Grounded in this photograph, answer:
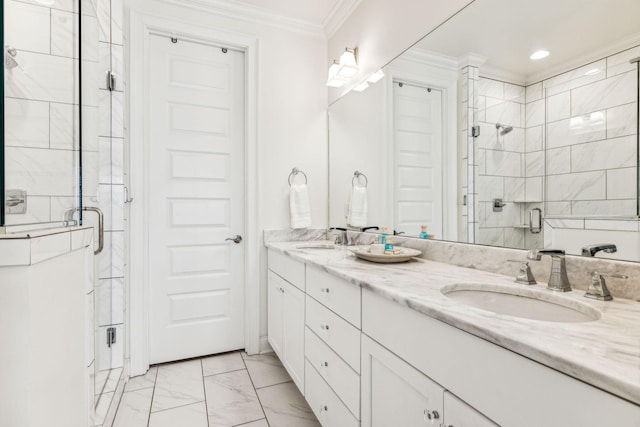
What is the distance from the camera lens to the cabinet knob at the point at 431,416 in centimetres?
79

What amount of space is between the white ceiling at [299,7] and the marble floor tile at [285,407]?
2.67m

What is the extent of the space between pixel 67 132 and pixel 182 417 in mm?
1478

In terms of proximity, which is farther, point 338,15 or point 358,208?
A: point 338,15

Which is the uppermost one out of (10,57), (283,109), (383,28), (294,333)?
(383,28)

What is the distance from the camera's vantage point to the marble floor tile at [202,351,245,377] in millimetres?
2170

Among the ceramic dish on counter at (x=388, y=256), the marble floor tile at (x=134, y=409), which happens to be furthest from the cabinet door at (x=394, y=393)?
the marble floor tile at (x=134, y=409)

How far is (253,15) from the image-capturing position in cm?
244

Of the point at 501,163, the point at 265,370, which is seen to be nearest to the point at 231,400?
the point at 265,370

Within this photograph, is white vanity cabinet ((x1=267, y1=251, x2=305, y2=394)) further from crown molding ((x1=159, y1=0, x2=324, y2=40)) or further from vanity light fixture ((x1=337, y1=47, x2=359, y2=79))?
crown molding ((x1=159, y1=0, x2=324, y2=40))

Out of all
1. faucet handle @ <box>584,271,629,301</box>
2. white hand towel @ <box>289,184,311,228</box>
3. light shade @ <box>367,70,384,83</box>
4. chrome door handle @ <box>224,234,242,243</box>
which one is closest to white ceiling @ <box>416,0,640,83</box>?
light shade @ <box>367,70,384,83</box>

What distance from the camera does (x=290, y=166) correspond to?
2580mm

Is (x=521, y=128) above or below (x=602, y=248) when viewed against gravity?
above

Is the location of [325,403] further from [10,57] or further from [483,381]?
[10,57]

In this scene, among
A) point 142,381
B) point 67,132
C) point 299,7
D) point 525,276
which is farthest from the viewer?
point 299,7
